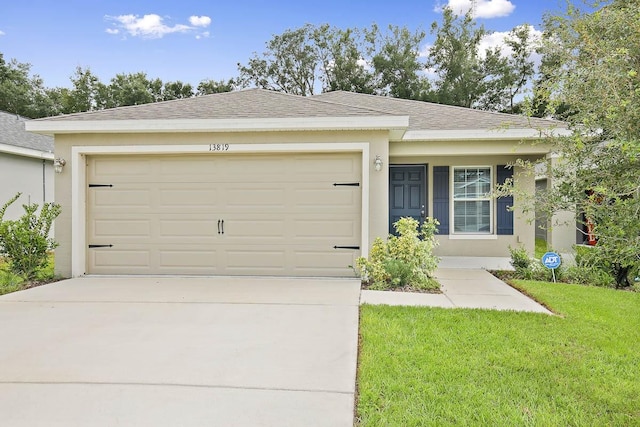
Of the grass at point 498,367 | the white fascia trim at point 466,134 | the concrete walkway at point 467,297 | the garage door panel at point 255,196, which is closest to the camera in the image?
the grass at point 498,367

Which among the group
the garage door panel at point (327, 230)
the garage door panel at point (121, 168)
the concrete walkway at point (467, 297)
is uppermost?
the garage door panel at point (121, 168)

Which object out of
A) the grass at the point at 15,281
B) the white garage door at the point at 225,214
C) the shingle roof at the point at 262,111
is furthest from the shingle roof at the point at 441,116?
the grass at the point at 15,281

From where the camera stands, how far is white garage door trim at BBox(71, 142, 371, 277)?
7.25 metres

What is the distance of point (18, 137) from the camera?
1227 centimetres

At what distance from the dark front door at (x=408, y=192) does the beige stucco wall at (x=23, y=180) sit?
10072mm

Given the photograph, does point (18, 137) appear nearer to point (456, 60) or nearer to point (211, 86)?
point (211, 86)

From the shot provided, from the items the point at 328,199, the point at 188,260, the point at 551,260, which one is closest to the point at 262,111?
the point at 328,199

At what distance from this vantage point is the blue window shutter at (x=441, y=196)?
9.86 m

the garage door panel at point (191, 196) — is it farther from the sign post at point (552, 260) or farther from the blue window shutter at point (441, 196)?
the sign post at point (552, 260)

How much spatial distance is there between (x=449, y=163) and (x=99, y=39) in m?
17.1

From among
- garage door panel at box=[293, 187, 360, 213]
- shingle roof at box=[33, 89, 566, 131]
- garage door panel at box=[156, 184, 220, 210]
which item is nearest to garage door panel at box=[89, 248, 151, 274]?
garage door panel at box=[156, 184, 220, 210]

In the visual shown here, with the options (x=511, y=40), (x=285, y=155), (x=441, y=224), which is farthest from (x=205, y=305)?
(x=511, y=40)

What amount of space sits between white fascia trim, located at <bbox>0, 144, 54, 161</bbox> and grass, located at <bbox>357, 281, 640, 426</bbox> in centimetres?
1113

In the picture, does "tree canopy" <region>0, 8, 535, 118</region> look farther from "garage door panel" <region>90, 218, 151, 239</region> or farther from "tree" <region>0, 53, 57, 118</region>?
"garage door panel" <region>90, 218, 151, 239</region>
